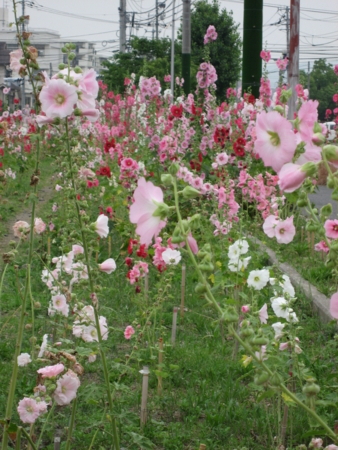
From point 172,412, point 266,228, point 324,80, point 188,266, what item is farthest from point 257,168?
point 324,80

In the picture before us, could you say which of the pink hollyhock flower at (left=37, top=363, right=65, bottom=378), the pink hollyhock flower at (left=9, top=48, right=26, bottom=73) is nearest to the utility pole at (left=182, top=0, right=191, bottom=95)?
the pink hollyhock flower at (left=9, top=48, right=26, bottom=73)

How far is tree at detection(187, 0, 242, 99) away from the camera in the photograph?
35.6 m

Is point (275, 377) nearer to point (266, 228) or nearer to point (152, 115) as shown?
point (266, 228)

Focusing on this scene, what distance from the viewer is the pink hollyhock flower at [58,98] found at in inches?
67.4

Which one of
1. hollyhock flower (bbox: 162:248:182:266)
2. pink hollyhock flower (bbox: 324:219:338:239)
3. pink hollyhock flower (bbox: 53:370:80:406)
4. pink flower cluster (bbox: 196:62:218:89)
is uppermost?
pink flower cluster (bbox: 196:62:218:89)

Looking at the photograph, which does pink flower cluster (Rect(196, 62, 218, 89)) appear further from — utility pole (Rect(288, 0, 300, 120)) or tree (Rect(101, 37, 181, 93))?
tree (Rect(101, 37, 181, 93))

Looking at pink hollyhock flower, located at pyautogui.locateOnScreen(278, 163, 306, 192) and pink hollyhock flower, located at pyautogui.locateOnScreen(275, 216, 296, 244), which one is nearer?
pink hollyhock flower, located at pyautogui.locateOnScreen(278, 163, 306, 192)

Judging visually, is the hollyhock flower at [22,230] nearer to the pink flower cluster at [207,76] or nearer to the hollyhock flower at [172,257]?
the hollyhock flower at [172,257]

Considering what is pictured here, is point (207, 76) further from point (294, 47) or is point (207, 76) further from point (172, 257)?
point (172, 257)

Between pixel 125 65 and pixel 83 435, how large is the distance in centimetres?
2470

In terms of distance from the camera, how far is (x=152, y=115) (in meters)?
7.53

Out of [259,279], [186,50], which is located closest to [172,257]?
[259,279]

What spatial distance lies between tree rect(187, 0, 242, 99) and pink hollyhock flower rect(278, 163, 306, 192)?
34.9 meters

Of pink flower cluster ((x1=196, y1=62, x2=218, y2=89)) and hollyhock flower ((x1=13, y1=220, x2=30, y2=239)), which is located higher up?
pink flower cluster ((x1=196, y1=62, x2=218, y2=89))
